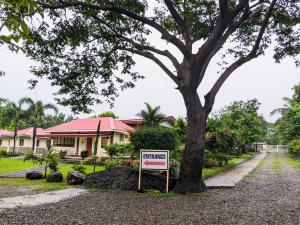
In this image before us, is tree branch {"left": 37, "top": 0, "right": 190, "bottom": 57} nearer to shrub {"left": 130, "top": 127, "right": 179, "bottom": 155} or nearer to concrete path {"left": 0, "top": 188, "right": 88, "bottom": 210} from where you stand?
concrete path {"left": 0, "top": 188, "right": 88, "bottom": 210}

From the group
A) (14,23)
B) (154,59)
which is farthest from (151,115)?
(14,23)

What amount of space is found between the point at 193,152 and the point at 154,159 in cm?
146

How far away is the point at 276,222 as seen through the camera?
7.58m

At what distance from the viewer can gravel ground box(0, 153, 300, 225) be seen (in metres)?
7.61

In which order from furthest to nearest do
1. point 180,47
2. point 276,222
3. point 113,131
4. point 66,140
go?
point 66,140 < point 113,131 < point 180,47 < point 276,222

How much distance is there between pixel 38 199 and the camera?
10.7 meters

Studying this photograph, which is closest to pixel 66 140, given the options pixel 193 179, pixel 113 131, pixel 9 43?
pixel 113 131

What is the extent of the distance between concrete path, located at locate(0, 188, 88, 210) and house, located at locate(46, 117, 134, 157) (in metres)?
20.0

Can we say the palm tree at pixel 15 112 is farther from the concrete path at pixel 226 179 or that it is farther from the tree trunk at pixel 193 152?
the tree trunk at pixel 193 152

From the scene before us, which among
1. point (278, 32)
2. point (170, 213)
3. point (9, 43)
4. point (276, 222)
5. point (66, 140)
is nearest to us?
point (9, 43)

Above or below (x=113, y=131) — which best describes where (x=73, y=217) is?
below

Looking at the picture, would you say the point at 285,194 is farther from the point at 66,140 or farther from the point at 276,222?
the point at 66,140

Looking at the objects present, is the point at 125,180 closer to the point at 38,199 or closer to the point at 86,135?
the point at 38,199

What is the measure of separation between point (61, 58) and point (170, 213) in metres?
7.69
